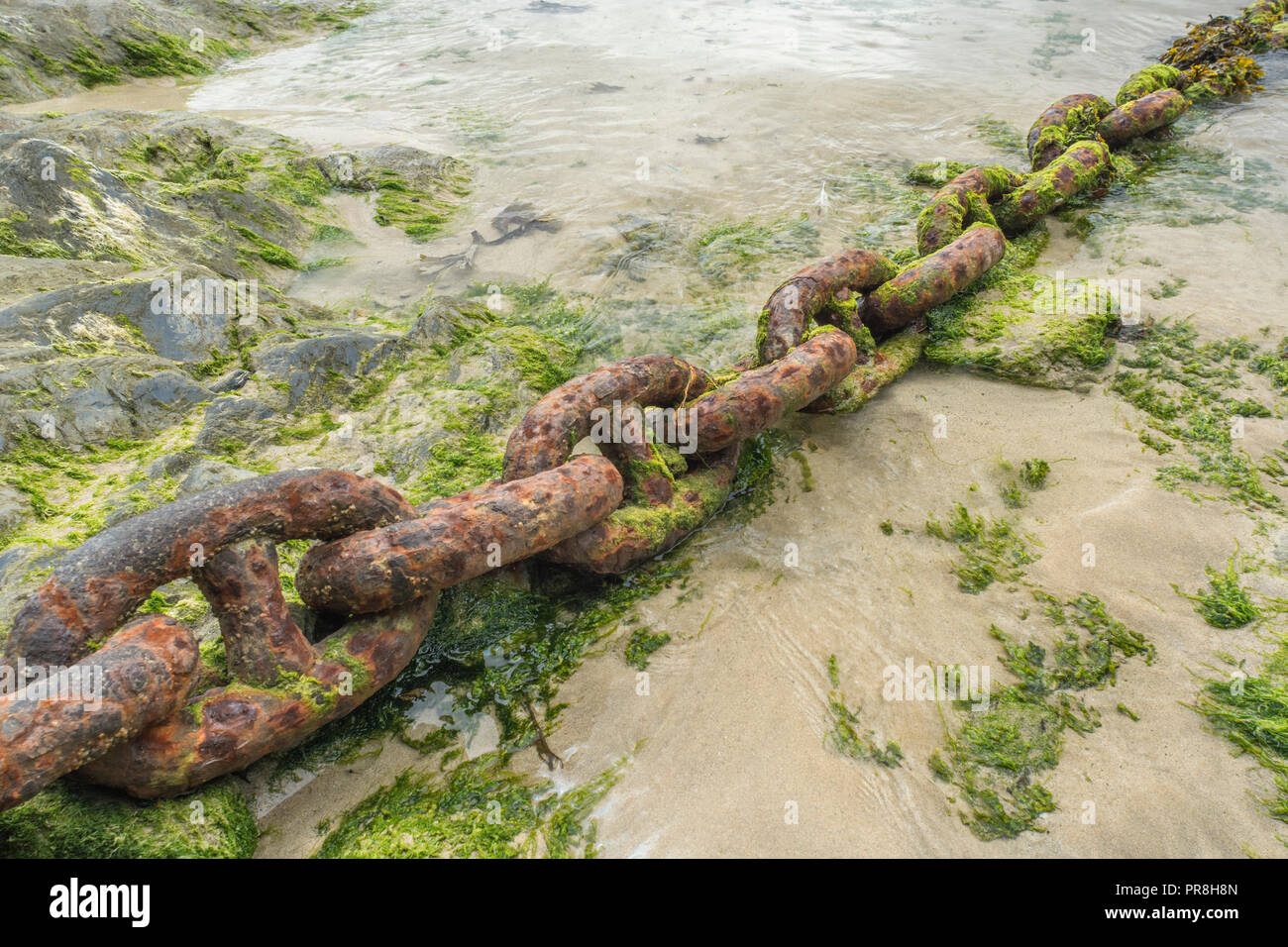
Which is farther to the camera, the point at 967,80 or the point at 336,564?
the point at 967,80

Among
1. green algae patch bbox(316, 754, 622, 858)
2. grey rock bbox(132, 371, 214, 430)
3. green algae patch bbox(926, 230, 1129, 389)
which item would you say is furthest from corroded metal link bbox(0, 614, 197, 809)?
green algae patch bbox(926, 230, 1129, 389)

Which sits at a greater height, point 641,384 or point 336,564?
point 641,384

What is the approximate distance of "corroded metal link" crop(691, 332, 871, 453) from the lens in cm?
255

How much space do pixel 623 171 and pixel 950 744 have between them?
4.37 metres

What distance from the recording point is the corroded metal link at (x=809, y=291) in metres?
2.88

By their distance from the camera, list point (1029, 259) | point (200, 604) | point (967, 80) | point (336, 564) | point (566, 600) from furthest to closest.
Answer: point (967, 80) < point (1029, 259) < point (566, 600) < point (200, 604) < point (336, 564)

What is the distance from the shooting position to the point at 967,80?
22.2 feet

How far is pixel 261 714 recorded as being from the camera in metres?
1.71

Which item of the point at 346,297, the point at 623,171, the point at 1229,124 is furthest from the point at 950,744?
the point at 1229,124

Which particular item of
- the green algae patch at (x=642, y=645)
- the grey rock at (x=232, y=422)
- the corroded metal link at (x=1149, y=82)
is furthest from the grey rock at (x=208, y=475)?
the corroded metal link at (x=1149, y=82)

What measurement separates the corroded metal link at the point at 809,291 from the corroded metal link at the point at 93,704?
214 centimetres

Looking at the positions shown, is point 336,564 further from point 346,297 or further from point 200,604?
point 346,297

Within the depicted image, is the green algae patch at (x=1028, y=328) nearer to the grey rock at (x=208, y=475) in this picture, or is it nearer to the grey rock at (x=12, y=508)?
the grey rock at (x=208, y=475)

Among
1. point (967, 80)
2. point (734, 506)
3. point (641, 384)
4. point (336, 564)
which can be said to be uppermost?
point (967, 80)
